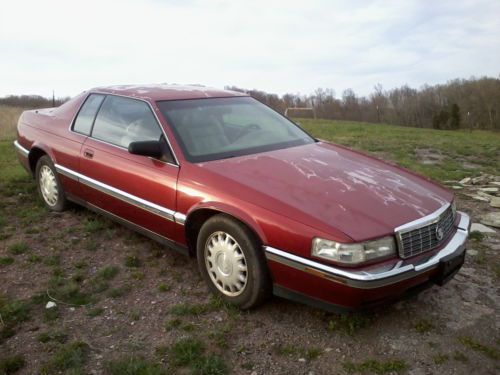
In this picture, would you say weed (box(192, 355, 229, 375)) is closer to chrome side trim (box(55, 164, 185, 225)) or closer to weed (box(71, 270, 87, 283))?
chrome side trim (box(55, 164, 185, 225))

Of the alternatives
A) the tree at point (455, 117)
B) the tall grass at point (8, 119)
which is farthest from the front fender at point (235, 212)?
the tree at point (455, 117)

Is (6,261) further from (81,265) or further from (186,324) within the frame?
(186,324)

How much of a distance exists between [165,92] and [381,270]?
8.45 feet

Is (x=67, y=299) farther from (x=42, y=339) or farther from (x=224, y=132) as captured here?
(x=224, y=132)

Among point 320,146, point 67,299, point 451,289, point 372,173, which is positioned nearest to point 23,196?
point 67,299

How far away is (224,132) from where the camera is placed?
3.87 m

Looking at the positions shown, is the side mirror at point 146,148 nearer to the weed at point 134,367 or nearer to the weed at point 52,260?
the weed at point 52,260

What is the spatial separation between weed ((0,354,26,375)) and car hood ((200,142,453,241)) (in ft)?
5.38

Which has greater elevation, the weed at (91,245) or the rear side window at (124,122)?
the rear side window at (124,122)

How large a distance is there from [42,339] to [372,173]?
2564 millimetres

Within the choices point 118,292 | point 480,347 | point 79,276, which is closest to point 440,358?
point 480,347

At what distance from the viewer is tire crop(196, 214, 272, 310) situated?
297cm

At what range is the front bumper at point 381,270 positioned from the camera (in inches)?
101

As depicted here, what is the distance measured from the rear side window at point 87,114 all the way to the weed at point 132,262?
4.39 ft
